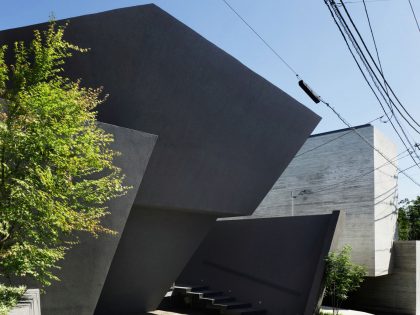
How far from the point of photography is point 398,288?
21.0 meters

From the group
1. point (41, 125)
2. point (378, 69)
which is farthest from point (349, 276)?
point (41, 125)

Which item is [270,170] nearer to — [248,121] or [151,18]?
[248,121]

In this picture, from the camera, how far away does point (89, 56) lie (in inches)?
388

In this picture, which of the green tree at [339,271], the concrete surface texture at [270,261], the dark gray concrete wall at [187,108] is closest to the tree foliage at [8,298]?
the dark gray concrete wall at [187,108]

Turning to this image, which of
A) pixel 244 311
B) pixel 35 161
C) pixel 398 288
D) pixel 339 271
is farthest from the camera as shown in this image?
pixel 398 288

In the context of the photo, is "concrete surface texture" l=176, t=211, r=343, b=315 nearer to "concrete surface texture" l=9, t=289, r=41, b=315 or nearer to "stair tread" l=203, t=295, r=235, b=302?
"stair tread" l=203, t=295, r=235, b=302

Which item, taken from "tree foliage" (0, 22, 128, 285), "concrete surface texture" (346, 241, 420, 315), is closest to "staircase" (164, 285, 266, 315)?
"concrete surface texture" (346, 241, 420, 315)

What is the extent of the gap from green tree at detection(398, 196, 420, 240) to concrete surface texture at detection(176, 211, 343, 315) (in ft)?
80.4

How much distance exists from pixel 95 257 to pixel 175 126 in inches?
178

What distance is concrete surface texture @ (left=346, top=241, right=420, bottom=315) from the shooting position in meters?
20.5

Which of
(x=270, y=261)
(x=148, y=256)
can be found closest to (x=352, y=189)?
(x=270, y=261)

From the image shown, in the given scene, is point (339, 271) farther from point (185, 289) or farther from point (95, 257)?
point (95, 257)

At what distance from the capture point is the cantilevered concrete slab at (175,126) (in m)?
9.98

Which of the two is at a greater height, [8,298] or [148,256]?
[148,256]
